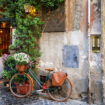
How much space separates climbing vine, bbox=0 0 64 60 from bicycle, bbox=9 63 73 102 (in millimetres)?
735

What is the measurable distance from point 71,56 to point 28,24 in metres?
1.99

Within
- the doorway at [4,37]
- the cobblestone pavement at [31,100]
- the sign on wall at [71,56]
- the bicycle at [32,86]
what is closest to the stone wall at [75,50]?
the sign on wall at [71,56]

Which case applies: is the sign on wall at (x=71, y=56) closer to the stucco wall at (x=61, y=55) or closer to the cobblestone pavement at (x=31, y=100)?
the stucco wall at (x=61, y=55)

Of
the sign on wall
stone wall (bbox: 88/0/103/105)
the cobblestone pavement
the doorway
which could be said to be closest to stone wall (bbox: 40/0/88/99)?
the sign on wall

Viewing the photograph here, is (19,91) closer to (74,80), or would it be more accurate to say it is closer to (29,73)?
(29,73)

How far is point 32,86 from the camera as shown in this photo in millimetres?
5648

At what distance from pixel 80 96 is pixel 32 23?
3105 millimetres

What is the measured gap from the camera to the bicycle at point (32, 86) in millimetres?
5566

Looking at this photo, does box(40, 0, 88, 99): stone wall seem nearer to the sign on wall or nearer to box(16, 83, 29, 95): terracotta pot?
the sign on wall

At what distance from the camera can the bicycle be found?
5566 mm

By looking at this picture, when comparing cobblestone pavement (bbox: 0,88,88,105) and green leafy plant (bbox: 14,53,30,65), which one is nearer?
cobblestone pavement (bbox: 0,88,88,105)

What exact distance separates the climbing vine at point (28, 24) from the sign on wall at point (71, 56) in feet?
3.66

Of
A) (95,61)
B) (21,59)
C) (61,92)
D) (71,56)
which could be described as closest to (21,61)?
(21,59)

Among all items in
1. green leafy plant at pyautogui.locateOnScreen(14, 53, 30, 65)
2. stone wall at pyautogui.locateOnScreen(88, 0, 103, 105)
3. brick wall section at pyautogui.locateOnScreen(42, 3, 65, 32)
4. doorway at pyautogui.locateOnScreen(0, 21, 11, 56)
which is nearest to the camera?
stone wall at pyautogui.locateOnScreen(88, 0, 103, 105)
